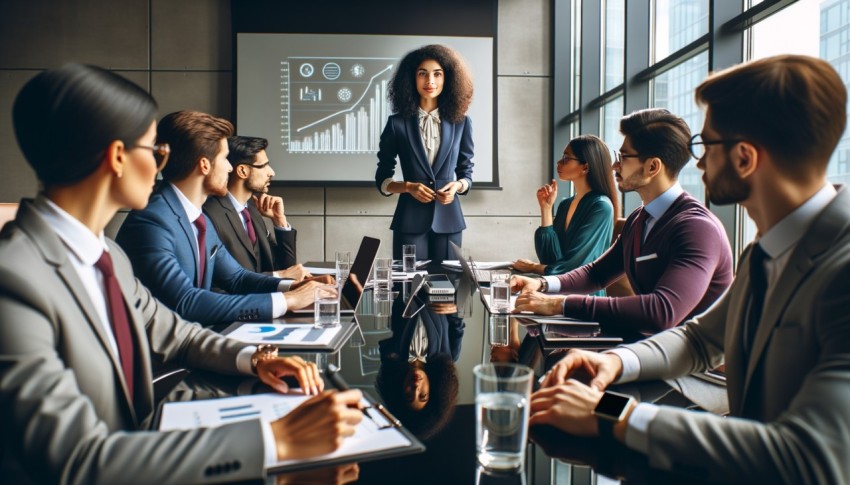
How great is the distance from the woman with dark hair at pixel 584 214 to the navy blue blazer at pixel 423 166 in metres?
0.62

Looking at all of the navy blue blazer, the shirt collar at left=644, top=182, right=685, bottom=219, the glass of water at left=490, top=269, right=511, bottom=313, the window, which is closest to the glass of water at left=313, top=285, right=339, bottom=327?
the glass of water at left=490, top=269, right=511, bottom=313

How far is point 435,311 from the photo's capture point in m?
2.10

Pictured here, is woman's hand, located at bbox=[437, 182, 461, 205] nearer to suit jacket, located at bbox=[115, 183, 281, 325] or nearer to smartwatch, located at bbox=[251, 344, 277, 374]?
suit jacket, located at bbox=[115, 183, 281, 325]

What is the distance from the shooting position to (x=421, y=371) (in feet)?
4.35

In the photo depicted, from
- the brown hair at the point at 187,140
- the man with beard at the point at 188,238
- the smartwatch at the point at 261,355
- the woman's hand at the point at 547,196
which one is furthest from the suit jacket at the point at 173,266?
the woman's hand at the point at 547,196

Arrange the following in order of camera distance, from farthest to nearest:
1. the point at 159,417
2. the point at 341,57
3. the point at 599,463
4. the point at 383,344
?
1. the point at 341,57
2. the point at 383,344
3. the point at 159,417
4. the point at 599,463

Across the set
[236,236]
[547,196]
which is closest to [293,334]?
[236,236]

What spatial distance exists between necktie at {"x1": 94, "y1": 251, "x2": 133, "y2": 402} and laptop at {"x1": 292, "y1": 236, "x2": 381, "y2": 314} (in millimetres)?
A: 979

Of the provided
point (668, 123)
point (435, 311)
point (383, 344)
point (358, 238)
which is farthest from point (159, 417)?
point (358, 238)

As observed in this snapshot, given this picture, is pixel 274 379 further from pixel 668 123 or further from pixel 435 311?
pixel 668 123

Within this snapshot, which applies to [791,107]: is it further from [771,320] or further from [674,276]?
[674,276]

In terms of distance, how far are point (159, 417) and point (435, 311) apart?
46.6 inches

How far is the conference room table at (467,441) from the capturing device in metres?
0.83

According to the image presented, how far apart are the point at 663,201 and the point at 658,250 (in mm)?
180
